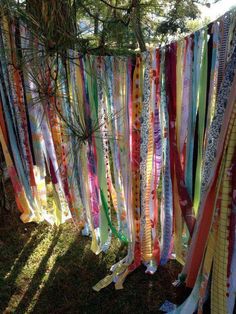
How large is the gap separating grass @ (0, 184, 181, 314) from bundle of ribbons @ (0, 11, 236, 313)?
0.09 meters

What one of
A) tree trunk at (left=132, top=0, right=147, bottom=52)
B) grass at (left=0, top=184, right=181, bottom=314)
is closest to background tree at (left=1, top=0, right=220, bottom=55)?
tree trunk at (left=132, top=0, right=147, bottom=52)

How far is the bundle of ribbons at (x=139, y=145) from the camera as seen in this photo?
1487 mm

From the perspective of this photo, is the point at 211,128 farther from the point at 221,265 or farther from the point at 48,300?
the point at 48,300

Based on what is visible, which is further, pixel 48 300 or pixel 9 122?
pixel 9 122

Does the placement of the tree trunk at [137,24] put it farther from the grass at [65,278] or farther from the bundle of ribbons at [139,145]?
the grass at [65,278]

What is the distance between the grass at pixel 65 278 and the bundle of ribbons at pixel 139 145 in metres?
0.09

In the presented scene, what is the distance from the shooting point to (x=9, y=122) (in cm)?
258

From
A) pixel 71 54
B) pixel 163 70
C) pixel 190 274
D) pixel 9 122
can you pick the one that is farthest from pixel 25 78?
pixel 190 274

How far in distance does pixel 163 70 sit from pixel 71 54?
0.64 meters

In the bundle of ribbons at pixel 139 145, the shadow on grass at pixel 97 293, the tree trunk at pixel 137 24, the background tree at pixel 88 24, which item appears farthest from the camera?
the shadow on grass at pixel 97 293

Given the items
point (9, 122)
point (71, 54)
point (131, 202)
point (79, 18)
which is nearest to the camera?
point (71, 54)

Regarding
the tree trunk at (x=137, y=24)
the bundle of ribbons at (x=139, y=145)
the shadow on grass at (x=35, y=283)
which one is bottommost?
the shadow on grass at (x=35, y=283)

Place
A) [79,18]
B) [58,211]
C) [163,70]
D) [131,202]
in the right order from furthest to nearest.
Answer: [58,211] → [79,18] → [131,202] → [163,70]

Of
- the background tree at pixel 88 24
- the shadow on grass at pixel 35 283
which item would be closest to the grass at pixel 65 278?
the shadow on grass at pixel 35 283
